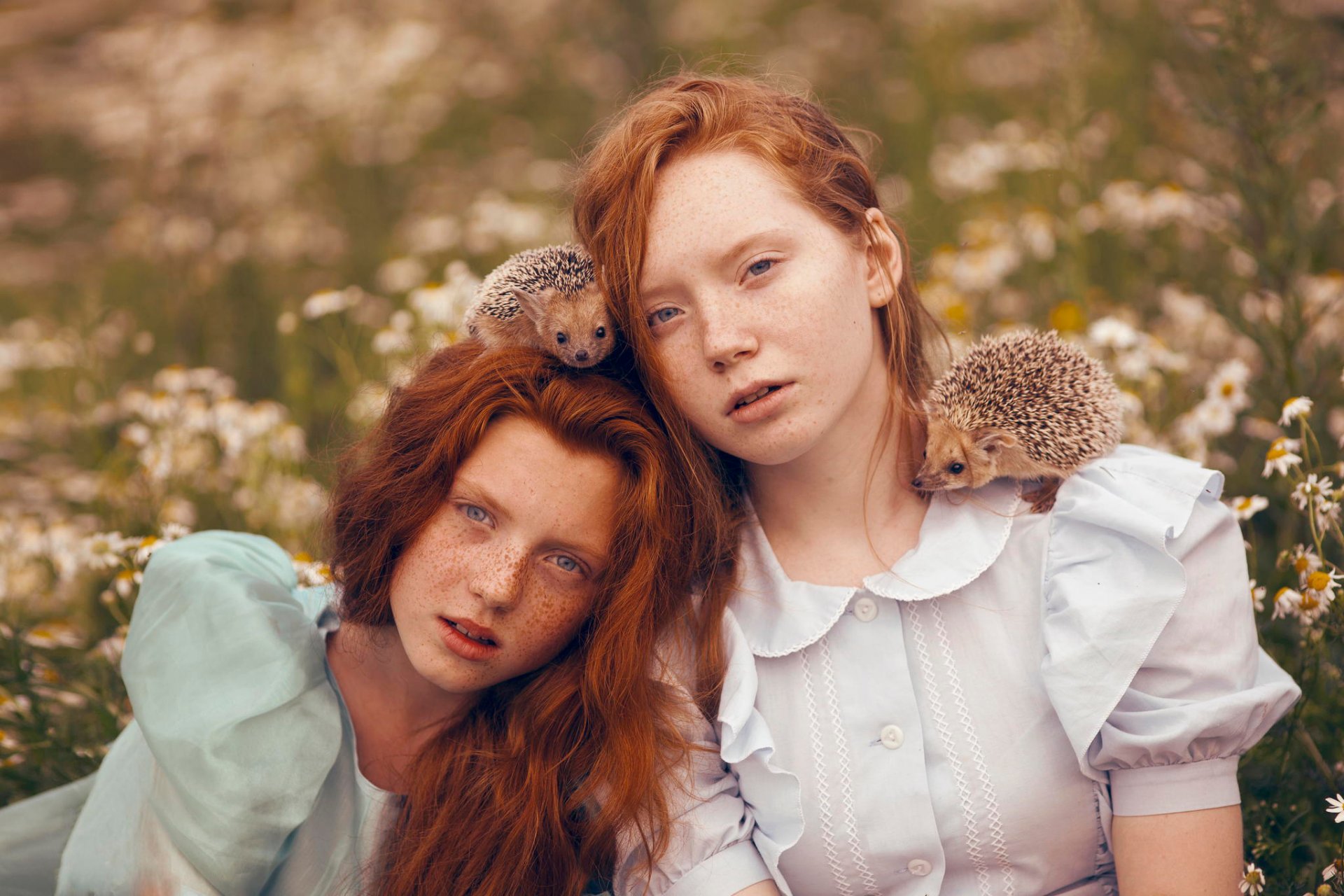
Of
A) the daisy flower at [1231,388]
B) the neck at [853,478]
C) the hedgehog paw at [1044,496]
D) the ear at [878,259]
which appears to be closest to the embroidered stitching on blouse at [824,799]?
the neck at [853,478]

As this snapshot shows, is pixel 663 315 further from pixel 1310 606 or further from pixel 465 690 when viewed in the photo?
pixel 1310 606

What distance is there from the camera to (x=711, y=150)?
7.57ft

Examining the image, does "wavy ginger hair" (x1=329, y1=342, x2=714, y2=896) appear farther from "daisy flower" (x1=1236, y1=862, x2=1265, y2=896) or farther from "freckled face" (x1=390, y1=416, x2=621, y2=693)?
"daisy flower" (x1=1236, y1=862, x2=1265, y2=896)

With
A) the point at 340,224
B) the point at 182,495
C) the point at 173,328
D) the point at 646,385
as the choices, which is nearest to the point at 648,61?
the point at 340,224

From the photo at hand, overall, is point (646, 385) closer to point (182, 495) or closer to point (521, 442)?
point (521, 442)

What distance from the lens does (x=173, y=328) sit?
492 centimetres

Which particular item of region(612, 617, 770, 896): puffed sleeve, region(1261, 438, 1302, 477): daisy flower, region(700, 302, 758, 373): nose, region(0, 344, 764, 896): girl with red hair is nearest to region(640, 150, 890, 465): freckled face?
region(700, 302, 758, 373): nose

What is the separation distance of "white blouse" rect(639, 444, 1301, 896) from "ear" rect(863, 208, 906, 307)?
1.68ft

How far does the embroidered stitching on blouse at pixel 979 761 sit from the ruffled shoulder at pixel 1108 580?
0.18 meters

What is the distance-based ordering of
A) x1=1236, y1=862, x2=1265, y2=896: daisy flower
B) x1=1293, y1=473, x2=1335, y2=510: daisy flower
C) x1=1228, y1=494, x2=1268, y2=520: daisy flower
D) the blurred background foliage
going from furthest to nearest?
the blurred background foliage, x1=1228, y1=494, x2=1268, y2=520: daisy flower, x1=1293, y1=473, x2=1335, y2=510: daisy flower, x1=1236, y1=862, x2=1265, y2=896: daisy flower

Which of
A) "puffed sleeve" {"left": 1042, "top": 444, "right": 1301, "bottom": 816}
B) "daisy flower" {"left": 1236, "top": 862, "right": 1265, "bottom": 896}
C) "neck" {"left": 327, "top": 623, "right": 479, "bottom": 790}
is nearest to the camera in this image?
"puffed sleeve" {"left": 1042, "top": 444, "right": 1301, "bottom": 816}

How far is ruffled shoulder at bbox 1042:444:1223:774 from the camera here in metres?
2.03

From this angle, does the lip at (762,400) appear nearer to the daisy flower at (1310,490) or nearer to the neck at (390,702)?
the neck at (390,702)

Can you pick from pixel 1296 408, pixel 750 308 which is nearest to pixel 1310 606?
pixel 1296 408
